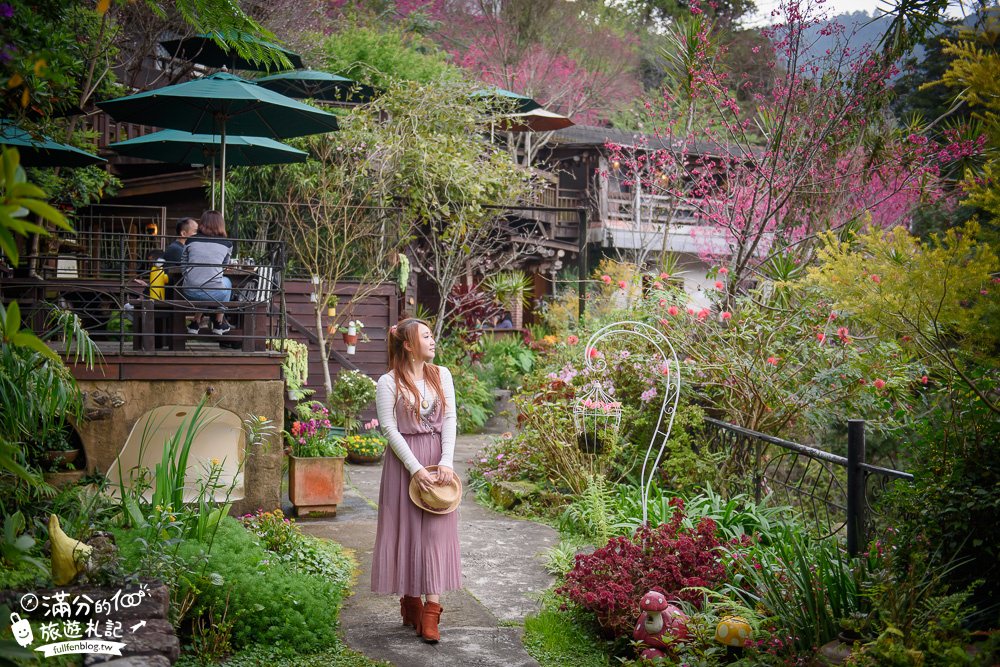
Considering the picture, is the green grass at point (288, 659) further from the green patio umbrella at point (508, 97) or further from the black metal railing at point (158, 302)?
the green patio umbrella at point (508, 97)

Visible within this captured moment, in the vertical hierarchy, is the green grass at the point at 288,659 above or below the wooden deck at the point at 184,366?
below

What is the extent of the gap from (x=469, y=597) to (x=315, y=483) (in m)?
2.44

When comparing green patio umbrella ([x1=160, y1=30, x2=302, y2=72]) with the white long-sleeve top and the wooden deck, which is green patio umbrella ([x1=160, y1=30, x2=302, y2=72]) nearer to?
the wooden deck

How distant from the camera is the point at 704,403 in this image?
853 cm

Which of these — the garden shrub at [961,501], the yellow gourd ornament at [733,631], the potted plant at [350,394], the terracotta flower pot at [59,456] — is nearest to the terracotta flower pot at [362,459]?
the potted plant at [350,394]

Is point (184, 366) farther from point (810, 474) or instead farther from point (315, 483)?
point (810, 474)

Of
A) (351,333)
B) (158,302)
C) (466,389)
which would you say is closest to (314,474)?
(158,302)

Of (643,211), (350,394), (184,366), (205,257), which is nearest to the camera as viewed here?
(184,366)

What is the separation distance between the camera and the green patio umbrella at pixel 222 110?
26.7 feet

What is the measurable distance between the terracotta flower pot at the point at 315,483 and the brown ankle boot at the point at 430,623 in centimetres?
301

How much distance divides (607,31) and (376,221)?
16.7m

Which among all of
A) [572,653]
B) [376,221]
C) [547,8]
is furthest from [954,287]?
[547,8]

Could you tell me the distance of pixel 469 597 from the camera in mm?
5676

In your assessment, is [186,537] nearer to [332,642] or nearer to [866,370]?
[332,642]
